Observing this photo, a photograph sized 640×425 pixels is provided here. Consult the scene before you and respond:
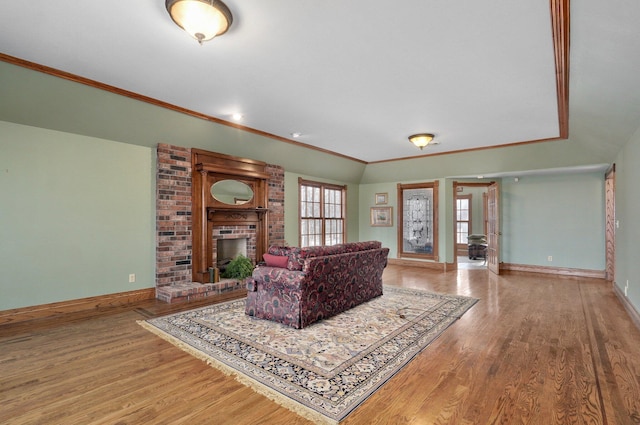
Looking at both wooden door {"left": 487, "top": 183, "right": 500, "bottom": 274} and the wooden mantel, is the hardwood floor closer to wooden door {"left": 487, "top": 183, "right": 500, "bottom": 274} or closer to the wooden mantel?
the wooden mantel

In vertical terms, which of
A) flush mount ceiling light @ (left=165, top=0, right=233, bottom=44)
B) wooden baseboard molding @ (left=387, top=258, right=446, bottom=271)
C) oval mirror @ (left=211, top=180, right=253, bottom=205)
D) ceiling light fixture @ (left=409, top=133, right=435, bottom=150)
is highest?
flush mount ceiling light @ (left=165, top=0, right=233, bottom=44)

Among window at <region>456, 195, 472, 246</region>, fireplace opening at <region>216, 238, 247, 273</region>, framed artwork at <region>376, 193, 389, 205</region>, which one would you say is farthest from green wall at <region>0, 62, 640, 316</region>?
window at <region>456, 195, 472, 246</region>


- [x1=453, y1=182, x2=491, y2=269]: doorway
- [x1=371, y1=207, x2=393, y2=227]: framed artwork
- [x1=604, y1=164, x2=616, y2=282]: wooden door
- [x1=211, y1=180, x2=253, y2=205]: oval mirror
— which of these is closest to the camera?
[x1=211, y1=180, x2=253, y2=205]: oval mirror

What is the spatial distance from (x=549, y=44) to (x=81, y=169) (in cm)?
529

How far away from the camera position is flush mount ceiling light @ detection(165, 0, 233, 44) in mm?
2152

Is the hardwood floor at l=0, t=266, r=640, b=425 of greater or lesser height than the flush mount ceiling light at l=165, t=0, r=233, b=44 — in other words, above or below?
below

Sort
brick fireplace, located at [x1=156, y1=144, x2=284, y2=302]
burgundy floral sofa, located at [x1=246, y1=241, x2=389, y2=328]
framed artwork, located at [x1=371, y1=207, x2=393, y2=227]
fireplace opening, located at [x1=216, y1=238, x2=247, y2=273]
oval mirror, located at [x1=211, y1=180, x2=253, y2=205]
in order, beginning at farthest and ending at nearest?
framed artwork, located at [x1=371, y1=207, x2=393, y2=227] → fireplace opening, located at [x1=216, y1=238, x2=247, y2=273] → oval mirror, located at [x1=211, y1=180, x2=253, y2=205] → brick fireplace, located at [x1=156, y1=144, x2=284, y2=302] → burgundy floral sofa, located at [x1=246, y1=241, x2=389, y2=328]

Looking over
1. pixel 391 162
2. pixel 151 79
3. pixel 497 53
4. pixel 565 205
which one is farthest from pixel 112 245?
pixel 565 205

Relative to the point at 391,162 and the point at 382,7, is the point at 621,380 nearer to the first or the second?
the point at 382,7

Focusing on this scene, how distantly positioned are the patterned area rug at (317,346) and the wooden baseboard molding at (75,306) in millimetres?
1130

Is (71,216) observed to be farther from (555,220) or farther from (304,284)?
(555,220)

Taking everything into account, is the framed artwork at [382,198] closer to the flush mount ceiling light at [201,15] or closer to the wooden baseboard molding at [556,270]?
the wooden baseboard molding at [556,270]

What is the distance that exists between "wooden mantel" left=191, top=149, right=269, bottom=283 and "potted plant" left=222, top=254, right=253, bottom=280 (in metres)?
0.45

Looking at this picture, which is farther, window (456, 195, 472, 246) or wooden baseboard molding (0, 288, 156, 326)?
window (456, 195, 472, 246)
